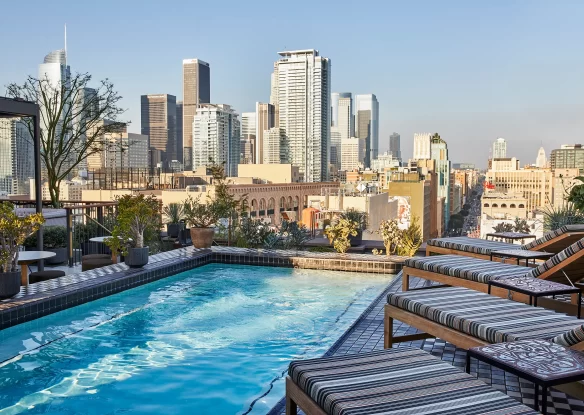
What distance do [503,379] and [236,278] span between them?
4965 millimetres

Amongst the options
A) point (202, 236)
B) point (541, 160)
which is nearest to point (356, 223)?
point (202, 236)

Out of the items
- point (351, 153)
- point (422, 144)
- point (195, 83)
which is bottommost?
point (351, 153)

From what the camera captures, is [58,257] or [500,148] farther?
[500,148]

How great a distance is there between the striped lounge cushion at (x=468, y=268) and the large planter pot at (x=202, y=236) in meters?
4.83

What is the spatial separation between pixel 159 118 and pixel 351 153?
59281 mm

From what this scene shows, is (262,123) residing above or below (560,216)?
above

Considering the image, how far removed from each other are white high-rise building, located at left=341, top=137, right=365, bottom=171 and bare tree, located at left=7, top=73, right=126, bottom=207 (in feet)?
454

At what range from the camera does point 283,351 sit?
451 centimetres

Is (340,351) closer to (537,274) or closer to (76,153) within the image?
(537,274)

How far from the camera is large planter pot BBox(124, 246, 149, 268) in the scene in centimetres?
695

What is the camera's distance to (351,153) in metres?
159

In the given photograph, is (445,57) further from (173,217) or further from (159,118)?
(159,118)

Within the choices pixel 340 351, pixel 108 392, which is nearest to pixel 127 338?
pixel 108 392

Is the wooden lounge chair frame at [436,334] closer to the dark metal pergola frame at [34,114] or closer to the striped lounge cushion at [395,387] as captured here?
the striped lounge cushion at [395,387]
